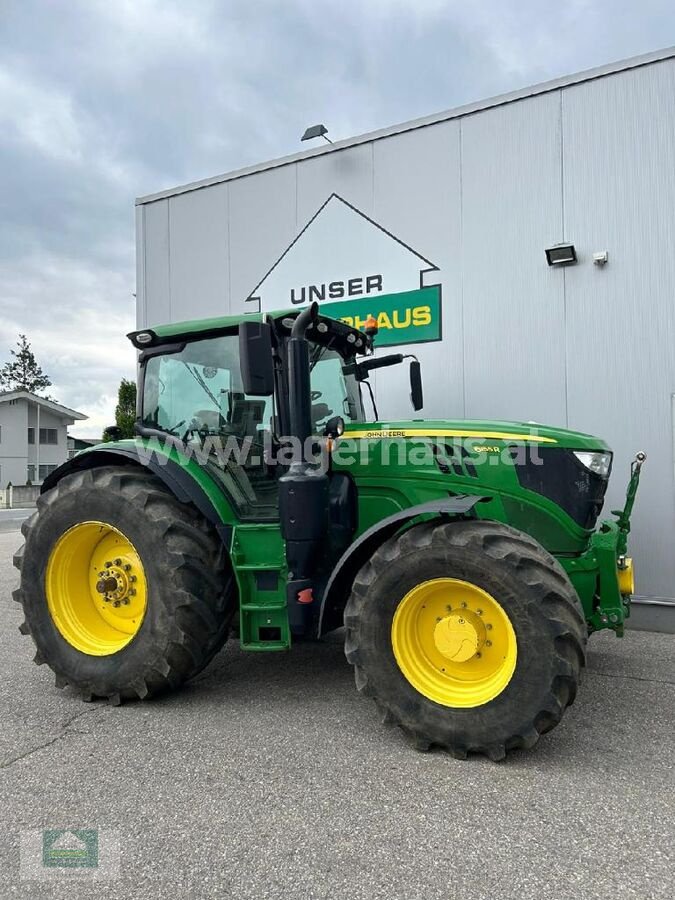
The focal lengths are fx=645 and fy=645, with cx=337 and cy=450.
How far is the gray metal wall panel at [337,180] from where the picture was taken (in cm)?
704

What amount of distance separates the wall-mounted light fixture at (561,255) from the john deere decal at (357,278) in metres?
1.15

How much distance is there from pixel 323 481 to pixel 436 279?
Result: 146 inches

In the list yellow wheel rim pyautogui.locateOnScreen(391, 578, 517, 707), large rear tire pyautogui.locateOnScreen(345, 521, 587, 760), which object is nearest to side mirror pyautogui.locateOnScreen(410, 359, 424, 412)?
large rear tire pyautogui.locateOnScreen(345, 521, 587, 760)

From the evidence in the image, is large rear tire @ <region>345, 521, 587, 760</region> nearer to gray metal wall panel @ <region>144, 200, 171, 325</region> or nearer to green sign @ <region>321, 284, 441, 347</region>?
green sign @ <region>321, 284, 441, 347</region>

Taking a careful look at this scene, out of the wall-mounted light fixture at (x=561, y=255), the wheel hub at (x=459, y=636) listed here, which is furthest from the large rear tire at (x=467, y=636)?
the wall-mounted light fixture at (x=561, y=255)

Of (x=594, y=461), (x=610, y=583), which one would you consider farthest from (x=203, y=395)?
(x=610, y=583)

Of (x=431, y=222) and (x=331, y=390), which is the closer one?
(x=331, y=390)

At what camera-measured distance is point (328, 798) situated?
2760 millimetres

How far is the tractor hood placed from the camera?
12.5ft

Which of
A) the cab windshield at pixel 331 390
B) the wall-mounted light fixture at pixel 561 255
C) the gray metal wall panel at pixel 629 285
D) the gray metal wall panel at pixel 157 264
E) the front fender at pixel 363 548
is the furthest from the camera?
the gray metal wall panel at pixel 157 264

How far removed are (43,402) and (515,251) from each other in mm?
34483

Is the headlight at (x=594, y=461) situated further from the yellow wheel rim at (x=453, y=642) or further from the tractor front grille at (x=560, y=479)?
the yellow wheel rim at (x=453, y=642)

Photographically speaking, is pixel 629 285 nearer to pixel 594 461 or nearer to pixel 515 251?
pixel 515 251

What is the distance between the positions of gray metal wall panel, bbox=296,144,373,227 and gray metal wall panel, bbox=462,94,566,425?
1.11 meters
